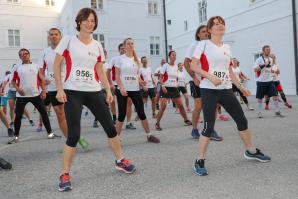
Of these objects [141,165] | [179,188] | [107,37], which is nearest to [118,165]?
[141,165]

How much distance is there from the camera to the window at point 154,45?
32.6 m

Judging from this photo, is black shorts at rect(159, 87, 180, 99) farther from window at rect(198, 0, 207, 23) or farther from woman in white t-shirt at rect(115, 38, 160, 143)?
window at rect(198, 0, 207, 23)

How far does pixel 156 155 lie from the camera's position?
5309 mm

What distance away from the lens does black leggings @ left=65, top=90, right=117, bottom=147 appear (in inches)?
151

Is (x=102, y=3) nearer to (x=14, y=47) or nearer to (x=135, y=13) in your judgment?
(x=135, y=13)

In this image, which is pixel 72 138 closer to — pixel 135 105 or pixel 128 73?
pixel 135 105

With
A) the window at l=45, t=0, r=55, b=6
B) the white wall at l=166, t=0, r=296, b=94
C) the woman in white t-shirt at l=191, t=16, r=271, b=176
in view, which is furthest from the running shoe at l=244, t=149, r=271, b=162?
the window at l=45, t=0, r=55, b=6

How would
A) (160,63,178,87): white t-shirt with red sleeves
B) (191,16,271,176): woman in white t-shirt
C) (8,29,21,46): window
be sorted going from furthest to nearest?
(8,29,21,46): window, (160,63,178,87): white t-shirt with red sleeves, (191,16,271,176): woman in white t-shirt

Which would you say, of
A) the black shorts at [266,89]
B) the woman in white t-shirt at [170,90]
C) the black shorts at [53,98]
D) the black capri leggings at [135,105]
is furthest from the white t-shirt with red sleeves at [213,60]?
the black shorts at [266,89]

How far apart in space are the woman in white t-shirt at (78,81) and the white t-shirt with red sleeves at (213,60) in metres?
1.26

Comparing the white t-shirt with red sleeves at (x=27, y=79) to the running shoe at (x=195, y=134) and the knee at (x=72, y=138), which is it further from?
the knee at (x=72, y=138)

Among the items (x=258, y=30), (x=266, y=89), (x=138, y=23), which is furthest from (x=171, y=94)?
(x=138, y=23)

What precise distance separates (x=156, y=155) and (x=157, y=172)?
1.01m

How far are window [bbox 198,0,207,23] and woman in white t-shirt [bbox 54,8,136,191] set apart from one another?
905 inches
